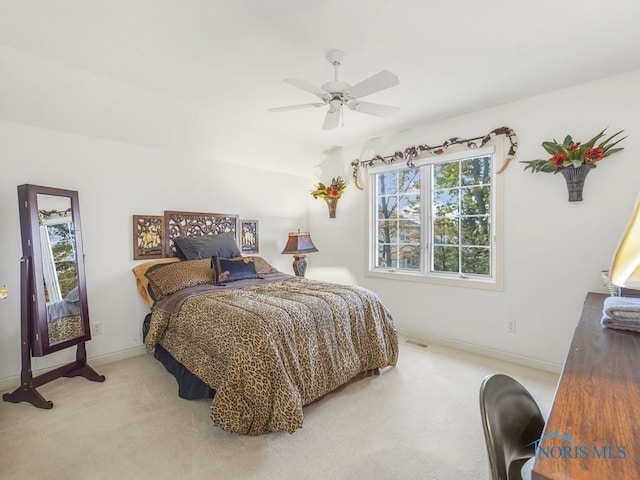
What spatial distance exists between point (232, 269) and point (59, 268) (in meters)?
1.44

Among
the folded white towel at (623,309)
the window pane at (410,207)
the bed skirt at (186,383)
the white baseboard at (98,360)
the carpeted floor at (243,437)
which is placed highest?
the window pane at (410,207)

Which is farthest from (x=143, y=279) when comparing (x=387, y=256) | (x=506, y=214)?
(x=506, y=214)

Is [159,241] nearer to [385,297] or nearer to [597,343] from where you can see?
[385,297]

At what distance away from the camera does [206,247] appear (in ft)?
11.9

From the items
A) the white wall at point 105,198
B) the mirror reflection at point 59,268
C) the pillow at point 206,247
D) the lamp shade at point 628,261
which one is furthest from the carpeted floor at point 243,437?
the lamp shade at point 628,261

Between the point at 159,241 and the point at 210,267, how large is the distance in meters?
0.68

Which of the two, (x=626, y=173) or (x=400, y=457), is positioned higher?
(x=626, y=173)

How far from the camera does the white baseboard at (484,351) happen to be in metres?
2.87

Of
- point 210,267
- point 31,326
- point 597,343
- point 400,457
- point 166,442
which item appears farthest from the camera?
point 210,267

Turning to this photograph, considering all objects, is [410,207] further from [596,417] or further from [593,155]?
[596,417]

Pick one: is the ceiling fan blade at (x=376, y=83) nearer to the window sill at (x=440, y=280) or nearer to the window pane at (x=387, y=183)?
the window pane at (x=387, y=183)

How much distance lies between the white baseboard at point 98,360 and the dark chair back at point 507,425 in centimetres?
341

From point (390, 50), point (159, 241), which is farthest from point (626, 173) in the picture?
point (159, 241)

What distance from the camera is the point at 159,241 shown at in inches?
139
